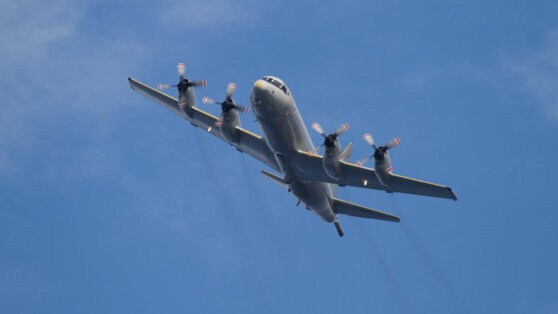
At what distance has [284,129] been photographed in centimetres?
3872

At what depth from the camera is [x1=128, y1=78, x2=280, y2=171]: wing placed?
137ft

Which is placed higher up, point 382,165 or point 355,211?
point 355,211

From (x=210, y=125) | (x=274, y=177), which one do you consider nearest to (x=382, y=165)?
(x=274, y=177)

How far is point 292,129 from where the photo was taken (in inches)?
1544

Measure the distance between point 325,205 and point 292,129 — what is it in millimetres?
6948

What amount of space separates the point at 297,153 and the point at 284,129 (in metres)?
1.79

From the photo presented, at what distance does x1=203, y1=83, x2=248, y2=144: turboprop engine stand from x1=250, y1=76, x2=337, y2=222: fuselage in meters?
3.16

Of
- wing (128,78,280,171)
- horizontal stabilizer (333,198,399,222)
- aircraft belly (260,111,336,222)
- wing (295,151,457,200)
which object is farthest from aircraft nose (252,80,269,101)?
horizontal stabilizer (333,198,399,222)

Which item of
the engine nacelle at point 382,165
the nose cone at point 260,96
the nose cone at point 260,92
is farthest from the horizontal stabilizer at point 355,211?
the nose cone at point 260,92

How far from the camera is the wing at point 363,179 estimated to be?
38062mm

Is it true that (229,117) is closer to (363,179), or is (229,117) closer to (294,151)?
(294,151)

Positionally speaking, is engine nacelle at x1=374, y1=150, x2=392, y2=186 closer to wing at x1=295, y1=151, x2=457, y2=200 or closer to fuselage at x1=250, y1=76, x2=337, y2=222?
wing at x1=295, y1=151, x2=457, y2=200

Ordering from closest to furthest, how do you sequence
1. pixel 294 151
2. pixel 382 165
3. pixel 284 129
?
pixel 382 165, pixel 284 129, pixel 294 151

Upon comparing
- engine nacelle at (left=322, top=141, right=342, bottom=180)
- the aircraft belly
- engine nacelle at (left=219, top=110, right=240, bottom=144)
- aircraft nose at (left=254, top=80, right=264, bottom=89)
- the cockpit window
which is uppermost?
engine nacelle at (left=219, top=110, right=240, bottom=144)
